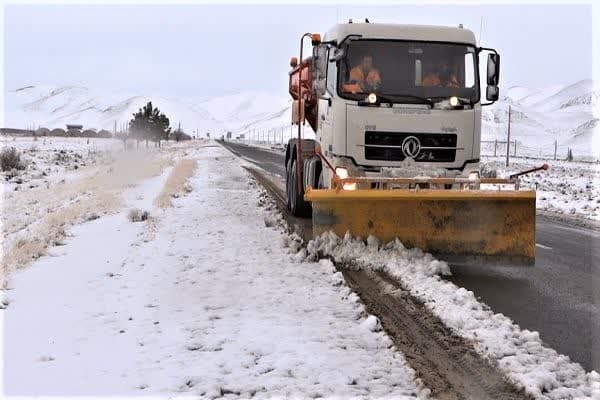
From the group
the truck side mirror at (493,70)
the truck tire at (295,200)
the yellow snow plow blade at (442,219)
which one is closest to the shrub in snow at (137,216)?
the truck tire at (295,200)

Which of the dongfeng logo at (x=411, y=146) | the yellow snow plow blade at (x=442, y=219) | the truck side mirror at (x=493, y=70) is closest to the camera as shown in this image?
the yellow snow plow blade at (x=442, y=219)

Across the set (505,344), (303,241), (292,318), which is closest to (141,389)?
(292,318)

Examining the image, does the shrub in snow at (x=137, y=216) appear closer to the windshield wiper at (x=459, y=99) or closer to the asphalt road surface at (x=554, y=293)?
the windshield wiper at (x=459, y=99)

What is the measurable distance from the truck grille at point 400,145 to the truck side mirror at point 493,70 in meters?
1.14

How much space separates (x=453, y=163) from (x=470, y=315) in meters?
3.76

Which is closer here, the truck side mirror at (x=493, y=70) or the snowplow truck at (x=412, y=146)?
the snowplow truck at (x=412, y=146)

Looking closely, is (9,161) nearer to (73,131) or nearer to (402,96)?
(402,96)

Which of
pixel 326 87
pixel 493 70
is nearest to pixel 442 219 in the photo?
pixel 493 70

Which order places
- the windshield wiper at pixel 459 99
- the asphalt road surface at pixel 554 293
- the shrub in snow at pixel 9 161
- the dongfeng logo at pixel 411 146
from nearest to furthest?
the asphalt road surface at pixel 554 293 < the dongfeng logo at pixel 411 146 < the windshield wiper at pixel 459 99 < the shrub in snow at pixel 9 161

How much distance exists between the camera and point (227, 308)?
5.64m

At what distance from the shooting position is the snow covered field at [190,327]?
4.03 meters

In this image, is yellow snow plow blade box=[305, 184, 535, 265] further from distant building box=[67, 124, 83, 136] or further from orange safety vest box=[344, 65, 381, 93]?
distant building box=[67, 124, 83, 136]

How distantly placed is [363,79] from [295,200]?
3.86 metres

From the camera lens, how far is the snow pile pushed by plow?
4.09 meters
